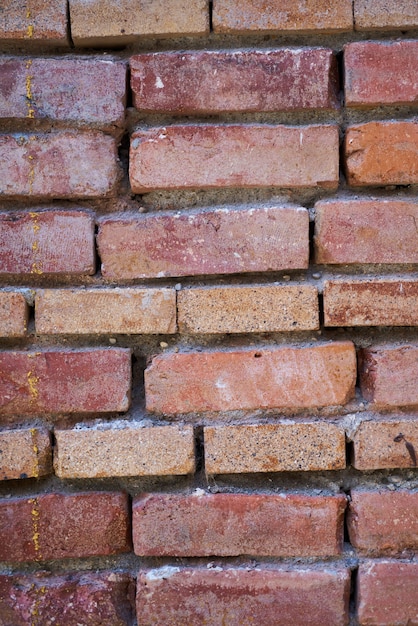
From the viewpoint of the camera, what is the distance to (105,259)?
94 centimetres

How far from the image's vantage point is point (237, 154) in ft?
3.05

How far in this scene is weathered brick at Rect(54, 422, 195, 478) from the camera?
3.00ft

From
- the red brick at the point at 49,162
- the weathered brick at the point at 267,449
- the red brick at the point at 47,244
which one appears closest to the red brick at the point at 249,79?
the red brick at the point at 49,162

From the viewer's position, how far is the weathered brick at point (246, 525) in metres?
0.91

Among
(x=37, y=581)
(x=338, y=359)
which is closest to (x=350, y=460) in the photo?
(x=338, y=359)

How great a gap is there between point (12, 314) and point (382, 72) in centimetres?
69

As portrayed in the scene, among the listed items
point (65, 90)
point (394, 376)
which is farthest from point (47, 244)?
point (394, 376)

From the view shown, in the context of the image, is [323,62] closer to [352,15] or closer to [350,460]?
[352,15]

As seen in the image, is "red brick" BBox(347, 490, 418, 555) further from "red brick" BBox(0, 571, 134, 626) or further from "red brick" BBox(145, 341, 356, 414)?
"red brick" BBox(0, 571, 134, 626)

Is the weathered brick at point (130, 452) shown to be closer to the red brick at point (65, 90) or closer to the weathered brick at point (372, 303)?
the weathered brick at point (372, 303)

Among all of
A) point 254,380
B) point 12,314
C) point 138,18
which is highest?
point 138,18

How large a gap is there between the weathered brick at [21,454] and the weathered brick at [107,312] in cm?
17

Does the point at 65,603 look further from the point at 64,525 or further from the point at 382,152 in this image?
the point at 382,152

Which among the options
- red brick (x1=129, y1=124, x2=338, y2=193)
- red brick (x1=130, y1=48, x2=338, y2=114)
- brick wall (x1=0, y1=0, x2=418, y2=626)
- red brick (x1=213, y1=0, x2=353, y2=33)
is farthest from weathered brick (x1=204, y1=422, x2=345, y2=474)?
red brick (x1=213, y1=0, x2=353, y2=33)
